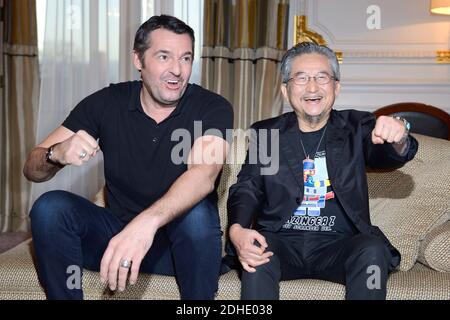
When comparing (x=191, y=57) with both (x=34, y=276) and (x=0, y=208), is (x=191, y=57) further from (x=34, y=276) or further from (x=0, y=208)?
(x=0, y=208)

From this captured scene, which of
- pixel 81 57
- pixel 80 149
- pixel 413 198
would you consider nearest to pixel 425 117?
pixel 413 198

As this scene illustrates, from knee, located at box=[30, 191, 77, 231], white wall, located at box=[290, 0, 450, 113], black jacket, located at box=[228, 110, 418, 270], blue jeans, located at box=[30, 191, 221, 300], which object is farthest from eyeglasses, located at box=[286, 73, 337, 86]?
white wall, located at box=[290, 0, 450, 113]

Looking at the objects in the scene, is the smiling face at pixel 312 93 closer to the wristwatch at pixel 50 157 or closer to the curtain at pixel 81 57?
the wristwatch at pixel 50 157

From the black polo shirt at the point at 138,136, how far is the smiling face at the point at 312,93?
0.21 metres

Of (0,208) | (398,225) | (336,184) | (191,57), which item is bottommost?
(0,208)

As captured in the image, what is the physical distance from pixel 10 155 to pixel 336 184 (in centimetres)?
272

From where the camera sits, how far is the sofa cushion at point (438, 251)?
1.94 metres

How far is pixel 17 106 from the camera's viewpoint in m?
4.00

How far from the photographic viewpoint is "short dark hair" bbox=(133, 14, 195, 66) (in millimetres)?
2010

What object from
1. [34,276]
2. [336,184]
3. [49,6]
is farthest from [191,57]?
[49,6]

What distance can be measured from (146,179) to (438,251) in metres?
0.89

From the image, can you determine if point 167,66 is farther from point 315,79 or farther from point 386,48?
point 386,48

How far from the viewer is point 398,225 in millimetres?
2055

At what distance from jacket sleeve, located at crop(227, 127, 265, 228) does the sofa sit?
0.20 meters
